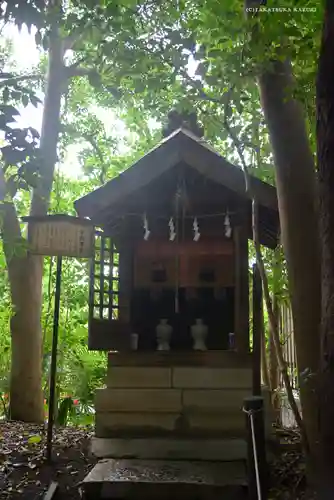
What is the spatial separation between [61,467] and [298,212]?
3086 mm

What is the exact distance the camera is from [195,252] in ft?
17.5

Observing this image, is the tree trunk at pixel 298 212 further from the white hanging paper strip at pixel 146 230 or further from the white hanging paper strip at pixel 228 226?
the white hanging paper strip at pixel 146 230

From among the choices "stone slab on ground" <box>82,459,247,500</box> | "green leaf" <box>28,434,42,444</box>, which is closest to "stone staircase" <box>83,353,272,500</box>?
"stone slab on ground" <box>82,459,247,500</box>

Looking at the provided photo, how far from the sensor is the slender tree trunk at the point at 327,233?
2156mm

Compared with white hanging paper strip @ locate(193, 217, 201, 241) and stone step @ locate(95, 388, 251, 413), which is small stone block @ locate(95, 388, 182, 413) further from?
white hanging paper strip @ locate(193, 217, 201, 241)

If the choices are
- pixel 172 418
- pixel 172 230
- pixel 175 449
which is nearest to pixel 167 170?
pixel 172 230

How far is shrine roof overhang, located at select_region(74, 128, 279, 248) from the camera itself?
4.91 meters

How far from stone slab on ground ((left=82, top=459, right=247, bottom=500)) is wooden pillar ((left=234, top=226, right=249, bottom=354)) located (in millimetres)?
1193

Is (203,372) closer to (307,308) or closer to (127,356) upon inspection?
(127,356)

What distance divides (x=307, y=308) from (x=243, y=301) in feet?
5.18

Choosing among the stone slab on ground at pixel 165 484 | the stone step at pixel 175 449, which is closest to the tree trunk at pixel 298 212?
the stone slab on ground at pixel 165 484

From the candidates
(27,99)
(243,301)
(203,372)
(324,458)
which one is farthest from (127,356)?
(324,458)

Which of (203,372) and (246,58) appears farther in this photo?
(203,372)

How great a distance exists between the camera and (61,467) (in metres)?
4.62
